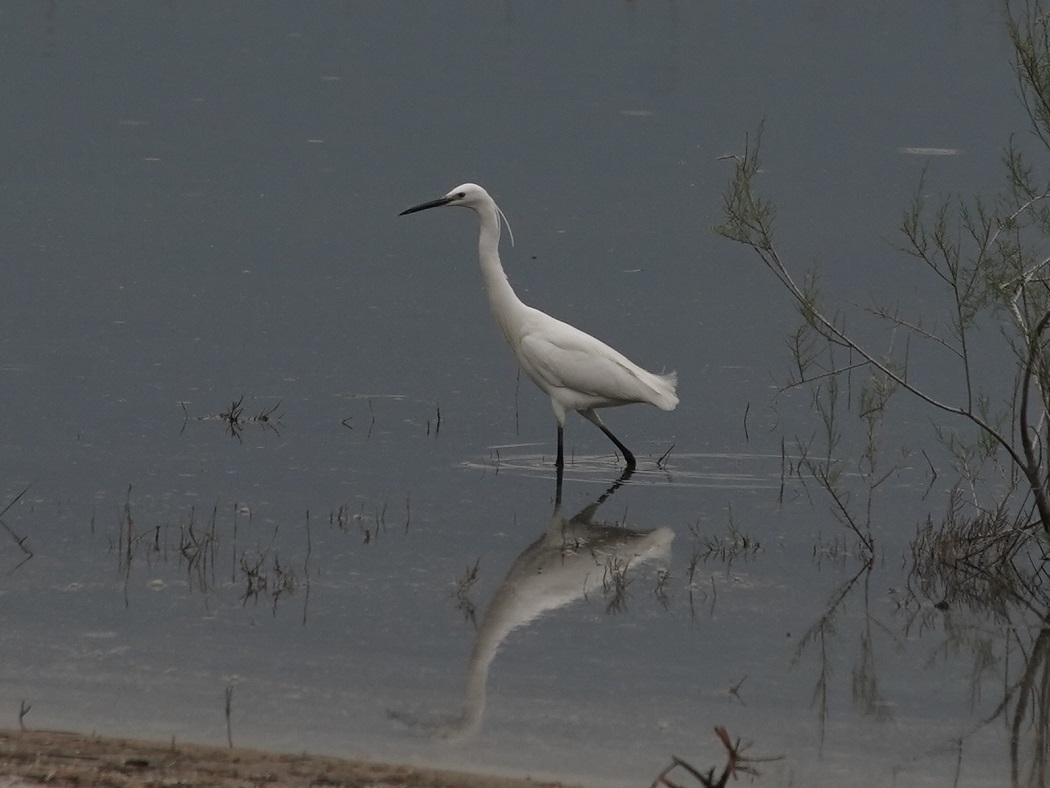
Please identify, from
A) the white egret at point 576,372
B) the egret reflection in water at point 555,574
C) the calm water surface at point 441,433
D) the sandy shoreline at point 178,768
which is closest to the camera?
the sandy shoreline at point 178,768

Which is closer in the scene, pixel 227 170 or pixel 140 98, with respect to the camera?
pixel 227 170

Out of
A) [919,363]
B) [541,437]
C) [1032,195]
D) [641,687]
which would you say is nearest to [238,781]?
[641,687]

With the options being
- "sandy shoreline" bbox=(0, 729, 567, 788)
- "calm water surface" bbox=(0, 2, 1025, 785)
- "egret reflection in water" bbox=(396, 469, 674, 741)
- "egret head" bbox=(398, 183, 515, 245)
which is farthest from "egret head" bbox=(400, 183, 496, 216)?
"sandy shoreline" bbox=(0, 729, 567, 788)

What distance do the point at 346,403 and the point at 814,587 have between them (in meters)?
4.25

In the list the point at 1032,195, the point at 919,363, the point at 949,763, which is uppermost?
the point at 1032,195

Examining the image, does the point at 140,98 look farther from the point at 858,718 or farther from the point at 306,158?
the point at 858,718

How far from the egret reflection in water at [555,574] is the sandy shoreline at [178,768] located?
2.01 ft

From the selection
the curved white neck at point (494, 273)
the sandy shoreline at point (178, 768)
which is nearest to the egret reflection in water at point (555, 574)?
the sandy shoreline at point (178, 768)

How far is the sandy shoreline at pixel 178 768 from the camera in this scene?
506cm

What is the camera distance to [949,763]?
5945mm

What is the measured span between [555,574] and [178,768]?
10.1 ft

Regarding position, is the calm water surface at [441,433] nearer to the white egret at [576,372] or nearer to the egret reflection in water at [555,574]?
the egret reflection in water at [555,574]

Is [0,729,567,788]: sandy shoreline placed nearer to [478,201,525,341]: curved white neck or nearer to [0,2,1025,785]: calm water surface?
[0,2,1025,785]: calm water surface

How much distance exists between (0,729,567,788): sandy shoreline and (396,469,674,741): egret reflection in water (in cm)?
61
